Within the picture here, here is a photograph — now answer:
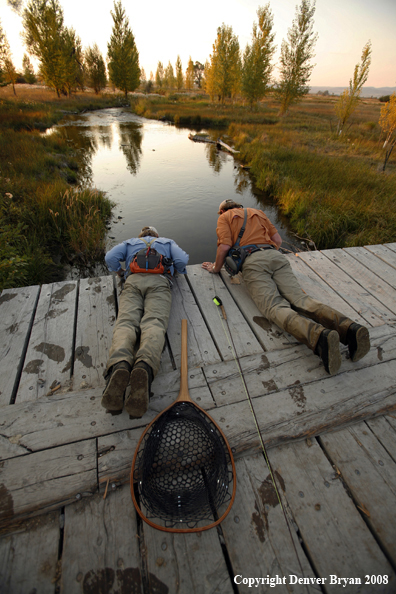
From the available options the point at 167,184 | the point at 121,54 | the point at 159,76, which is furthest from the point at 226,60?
the point at 159,76

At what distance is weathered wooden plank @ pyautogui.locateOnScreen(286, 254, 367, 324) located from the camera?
298 cm

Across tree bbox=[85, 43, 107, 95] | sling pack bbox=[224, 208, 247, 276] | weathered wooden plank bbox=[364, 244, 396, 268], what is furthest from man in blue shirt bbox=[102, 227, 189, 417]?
tree bbox=[85, 43, 107, 95]

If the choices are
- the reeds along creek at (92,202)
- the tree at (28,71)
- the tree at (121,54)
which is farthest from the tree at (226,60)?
the tree at (28,71)

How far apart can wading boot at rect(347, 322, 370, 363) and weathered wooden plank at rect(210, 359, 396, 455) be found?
158 millimetres

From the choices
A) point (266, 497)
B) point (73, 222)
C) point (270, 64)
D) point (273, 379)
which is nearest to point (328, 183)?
point (73, 222)

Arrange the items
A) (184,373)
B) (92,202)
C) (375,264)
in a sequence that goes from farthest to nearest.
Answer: (92,202) < (375,264) < (184,373)

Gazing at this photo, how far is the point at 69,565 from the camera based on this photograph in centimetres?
127

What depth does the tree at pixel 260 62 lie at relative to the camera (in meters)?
27.8

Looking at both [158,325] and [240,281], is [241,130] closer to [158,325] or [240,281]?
[240,281]

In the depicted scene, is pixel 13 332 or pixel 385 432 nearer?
pixel 385 432

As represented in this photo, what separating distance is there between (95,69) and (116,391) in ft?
189

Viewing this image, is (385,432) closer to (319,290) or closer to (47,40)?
(319,290)

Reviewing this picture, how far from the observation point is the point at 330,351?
210 centimetres

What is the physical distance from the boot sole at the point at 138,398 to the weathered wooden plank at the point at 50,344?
702 millimetres
